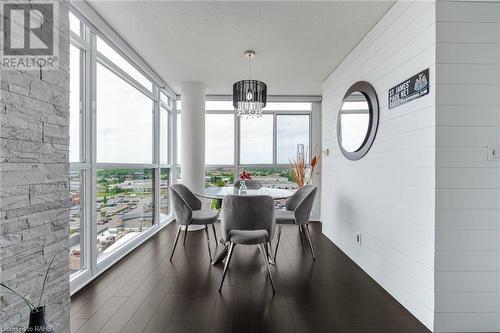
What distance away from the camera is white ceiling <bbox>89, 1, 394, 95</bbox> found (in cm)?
228

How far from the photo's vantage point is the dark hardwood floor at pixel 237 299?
1.80 m

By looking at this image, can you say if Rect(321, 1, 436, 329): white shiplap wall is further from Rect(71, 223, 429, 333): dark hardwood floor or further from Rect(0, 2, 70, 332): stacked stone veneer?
Rect(0, 2, 70, 332): stacked stone veneer

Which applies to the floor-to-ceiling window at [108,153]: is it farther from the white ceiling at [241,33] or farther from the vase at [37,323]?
the vase at [37,323]

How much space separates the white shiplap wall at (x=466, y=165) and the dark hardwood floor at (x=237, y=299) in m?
0.43

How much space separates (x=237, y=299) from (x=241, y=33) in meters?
2.70

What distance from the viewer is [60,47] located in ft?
4.91

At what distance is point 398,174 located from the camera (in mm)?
2146

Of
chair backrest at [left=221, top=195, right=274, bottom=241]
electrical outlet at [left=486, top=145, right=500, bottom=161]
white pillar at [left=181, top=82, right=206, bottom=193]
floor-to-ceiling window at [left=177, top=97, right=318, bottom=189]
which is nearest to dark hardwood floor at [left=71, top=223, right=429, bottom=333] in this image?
chair backrest at [left=221, top=195, right=274, bottom=241]

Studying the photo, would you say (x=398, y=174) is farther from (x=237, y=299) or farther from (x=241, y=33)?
(x=241, y=33)

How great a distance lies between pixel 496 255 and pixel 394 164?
928 millimetres

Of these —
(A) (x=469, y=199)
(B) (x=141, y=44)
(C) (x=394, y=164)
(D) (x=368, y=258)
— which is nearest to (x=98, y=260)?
(B) (x=141, y=44)

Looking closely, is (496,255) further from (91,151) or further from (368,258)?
(91,151)

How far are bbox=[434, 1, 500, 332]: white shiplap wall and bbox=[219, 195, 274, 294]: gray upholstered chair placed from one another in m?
1.34

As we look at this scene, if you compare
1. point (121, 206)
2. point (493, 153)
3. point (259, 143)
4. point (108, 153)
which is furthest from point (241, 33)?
point (259, 143)
